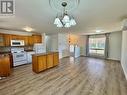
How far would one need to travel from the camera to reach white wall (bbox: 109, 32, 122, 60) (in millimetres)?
7419

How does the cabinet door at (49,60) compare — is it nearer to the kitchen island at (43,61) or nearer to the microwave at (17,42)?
the kitchen island at (43,61)

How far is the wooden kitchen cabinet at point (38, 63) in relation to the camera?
15.1 feet

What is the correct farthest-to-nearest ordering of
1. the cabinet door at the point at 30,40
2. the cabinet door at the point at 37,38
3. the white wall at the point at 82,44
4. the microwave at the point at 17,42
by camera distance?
the white wall at the point at 82,44 < the cabinet door at the point at 37,38 < the cabinet door at the point at 30,40 < the microwave at the point at 17,42

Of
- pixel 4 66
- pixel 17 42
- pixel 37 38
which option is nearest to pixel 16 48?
pixel 17 42

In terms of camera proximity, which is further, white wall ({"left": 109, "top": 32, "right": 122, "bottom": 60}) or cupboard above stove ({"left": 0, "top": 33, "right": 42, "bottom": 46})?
white wall ({"left": 109, "top": 32, "right": 122, "bottom": 60})

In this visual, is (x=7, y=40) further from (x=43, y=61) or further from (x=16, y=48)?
(x=43, y=61)

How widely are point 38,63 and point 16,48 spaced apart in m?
2.48

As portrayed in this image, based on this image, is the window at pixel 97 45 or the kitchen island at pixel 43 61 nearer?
the kitchen island at pixel 43 61

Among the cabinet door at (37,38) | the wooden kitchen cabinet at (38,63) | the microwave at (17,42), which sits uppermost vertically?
the cabinet door at (37,38)

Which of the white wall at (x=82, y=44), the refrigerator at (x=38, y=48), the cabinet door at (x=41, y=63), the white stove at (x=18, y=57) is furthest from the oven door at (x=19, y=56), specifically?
the white wall at (x=82, y=44)

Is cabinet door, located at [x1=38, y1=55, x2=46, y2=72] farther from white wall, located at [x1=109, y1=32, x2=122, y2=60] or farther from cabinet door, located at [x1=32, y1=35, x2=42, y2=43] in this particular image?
white wall, located at [x1=109, y1=32, x2=122, y2=60]

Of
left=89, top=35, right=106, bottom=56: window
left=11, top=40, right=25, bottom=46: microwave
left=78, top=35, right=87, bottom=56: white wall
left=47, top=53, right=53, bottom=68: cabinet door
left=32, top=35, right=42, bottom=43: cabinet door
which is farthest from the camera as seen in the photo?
left=78, top=35, right=87, bottom=56: white wall

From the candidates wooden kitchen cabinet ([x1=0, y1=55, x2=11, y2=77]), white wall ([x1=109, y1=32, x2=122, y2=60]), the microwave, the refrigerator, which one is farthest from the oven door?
white wall ([x1=109, y1=32, x2=122, y2=60])

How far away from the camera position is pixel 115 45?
7.69 m
